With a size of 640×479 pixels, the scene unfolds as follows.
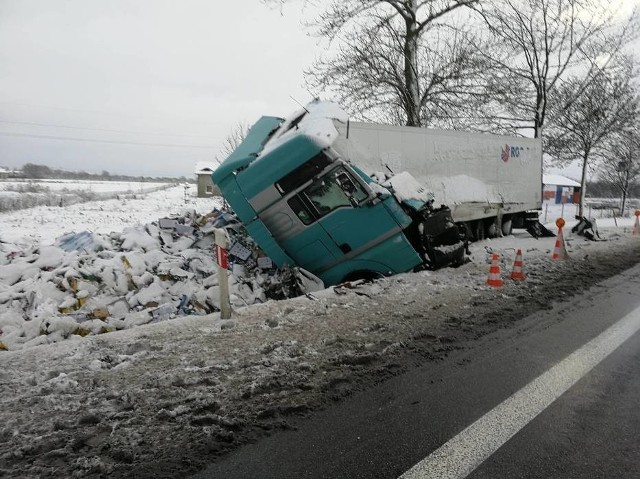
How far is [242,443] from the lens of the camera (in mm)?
2656

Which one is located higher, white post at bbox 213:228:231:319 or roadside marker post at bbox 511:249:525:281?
white post at bbox 213:228:231:319

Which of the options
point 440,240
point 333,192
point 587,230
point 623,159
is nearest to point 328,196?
point 333,192

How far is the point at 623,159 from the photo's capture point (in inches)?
1125

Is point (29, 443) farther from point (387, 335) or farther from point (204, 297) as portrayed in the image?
point (204, 297)

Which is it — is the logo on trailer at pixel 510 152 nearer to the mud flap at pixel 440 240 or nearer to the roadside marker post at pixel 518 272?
the mud flap at pixel 440 240

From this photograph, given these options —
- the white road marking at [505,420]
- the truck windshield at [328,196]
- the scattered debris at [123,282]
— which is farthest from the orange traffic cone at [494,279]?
the scattered debris at [123,282]

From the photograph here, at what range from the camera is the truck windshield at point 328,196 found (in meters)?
7.26

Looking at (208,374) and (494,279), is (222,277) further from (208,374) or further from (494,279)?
(494,279)

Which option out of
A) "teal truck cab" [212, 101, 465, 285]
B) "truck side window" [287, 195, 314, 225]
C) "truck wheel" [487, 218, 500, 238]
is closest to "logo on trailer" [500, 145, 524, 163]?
"truck wheel" [487, 218, 500, 238]

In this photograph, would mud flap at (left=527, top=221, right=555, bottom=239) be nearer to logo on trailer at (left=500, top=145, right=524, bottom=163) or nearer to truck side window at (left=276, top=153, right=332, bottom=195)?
logo on trailer at (left=500, top=145, right=524, bottom=163)

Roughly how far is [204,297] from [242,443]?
14.0 ft

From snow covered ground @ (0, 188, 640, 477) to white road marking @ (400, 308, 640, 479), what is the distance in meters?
0.90

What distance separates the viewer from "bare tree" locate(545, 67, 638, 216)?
20172mm

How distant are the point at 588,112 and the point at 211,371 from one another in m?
23.5
